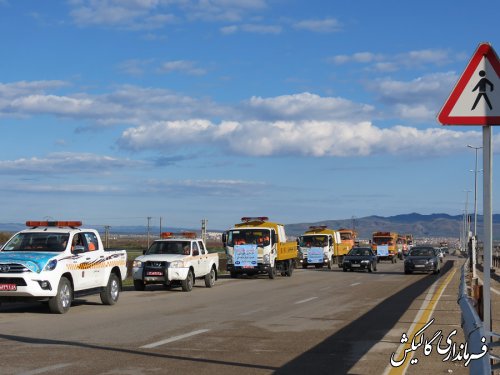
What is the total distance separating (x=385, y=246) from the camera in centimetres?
7069

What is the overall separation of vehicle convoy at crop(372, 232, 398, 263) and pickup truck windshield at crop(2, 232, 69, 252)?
5434 cm

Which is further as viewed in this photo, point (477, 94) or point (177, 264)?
point (177, 264)

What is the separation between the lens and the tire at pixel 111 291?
19297 mm

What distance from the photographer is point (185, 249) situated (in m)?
26.4

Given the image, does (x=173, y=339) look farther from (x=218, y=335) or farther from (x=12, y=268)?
(x=12, y=268)

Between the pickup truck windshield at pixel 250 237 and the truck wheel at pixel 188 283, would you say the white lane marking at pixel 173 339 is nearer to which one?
the truck wheel at pixel 188 283

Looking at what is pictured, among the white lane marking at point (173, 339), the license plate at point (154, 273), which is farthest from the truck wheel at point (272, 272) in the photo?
the white lane marking at point (173, 339)

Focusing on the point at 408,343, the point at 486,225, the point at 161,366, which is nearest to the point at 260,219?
the point at 408,343

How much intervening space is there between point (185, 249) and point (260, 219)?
998 centimetres

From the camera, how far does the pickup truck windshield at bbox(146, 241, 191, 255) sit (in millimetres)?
26406

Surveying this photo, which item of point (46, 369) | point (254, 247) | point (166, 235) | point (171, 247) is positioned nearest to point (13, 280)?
point (46, 369)

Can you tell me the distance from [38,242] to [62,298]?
1769 mm

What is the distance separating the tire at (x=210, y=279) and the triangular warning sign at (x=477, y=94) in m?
21.6

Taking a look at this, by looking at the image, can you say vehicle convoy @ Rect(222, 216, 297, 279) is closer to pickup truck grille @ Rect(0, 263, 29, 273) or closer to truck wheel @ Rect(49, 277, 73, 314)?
truck wheel @ Rect(49, 277, 73, 314)
